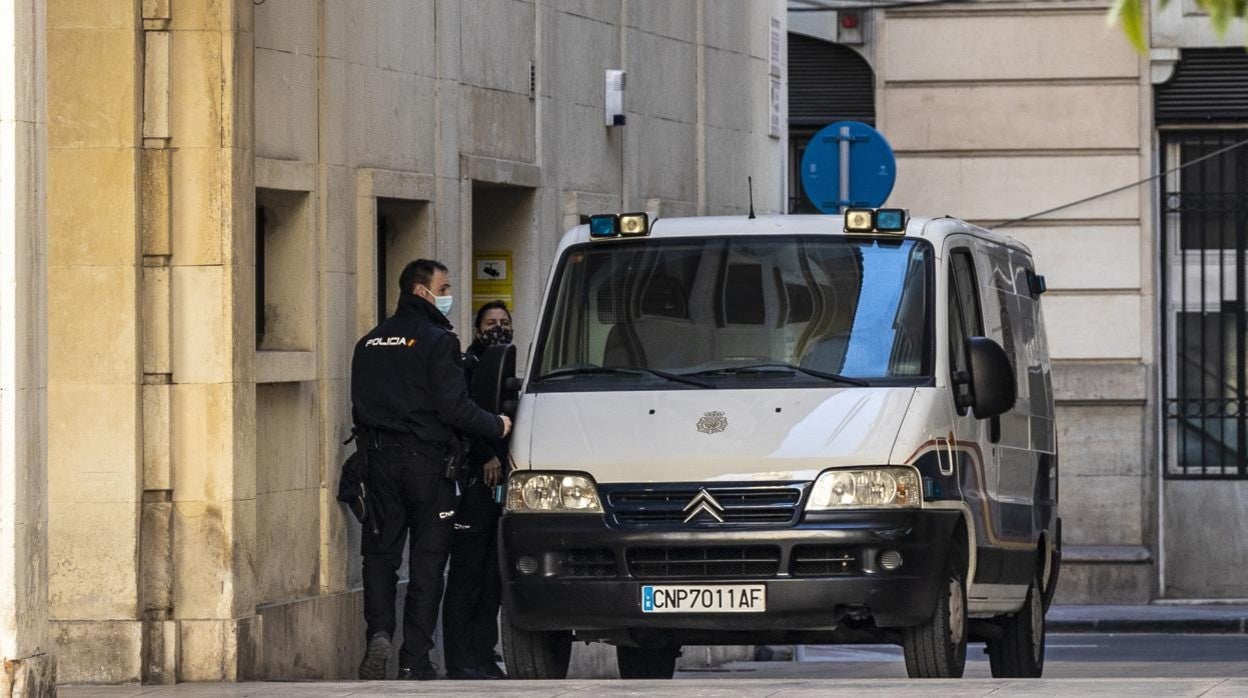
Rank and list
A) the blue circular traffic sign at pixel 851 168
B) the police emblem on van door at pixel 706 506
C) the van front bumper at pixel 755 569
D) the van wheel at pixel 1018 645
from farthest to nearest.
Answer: the blue circular traffic sign at pixel 851 168, the van wheel at pixel 1018 645, the police emblem on van door at pixel 706 506, the van front bumper at pixel 755 569

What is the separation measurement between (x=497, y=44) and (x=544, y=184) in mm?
1066

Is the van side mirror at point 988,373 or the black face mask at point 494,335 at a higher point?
the black face mask at point 494,335

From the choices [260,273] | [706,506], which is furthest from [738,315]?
[260,273]

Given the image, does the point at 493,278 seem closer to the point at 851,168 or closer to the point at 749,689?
the point at 851,168

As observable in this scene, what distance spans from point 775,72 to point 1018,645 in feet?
25.2

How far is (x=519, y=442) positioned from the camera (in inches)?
417

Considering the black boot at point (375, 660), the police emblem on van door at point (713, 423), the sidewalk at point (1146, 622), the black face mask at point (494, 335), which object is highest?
the black face mask at point (494, 335)

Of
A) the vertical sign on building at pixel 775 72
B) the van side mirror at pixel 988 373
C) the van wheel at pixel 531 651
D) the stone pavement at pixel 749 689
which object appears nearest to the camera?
the stone pavement at pixel 749 689

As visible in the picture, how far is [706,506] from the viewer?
10.2 meters

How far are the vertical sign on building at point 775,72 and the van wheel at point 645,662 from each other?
7021 millimetres

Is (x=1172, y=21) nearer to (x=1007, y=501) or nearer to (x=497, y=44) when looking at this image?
(x=497, y=44)

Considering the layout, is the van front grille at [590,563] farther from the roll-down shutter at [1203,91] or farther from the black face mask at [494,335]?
the roll-down shutter at [1203,91]

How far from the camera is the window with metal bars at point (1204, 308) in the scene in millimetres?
22172

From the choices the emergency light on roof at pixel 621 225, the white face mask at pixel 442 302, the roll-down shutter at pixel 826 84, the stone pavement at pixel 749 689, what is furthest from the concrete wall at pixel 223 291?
the roll-down shutter at pixel 826 84
